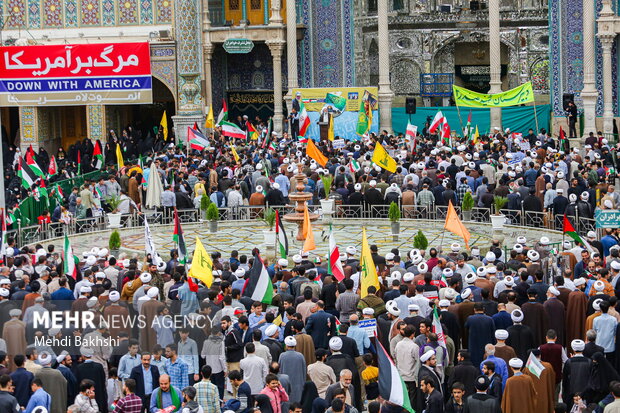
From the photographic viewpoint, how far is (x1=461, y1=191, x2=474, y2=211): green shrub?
27288 mm

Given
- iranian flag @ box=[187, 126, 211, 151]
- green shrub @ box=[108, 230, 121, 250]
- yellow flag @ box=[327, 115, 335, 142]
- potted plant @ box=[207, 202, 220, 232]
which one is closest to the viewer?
green shrub @ box=[108, 230, 121, 250]

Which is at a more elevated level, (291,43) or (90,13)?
(90,13)

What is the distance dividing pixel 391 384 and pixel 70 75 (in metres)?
20.2

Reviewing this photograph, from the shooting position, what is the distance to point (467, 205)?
27.5 meters

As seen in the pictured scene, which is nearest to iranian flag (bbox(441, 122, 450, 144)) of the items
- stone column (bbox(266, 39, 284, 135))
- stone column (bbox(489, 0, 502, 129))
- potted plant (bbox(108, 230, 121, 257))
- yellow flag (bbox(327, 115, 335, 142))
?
yellow flag (bbox(327, 115, 335, 142))

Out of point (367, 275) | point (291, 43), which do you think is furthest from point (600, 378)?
point (291, 43)

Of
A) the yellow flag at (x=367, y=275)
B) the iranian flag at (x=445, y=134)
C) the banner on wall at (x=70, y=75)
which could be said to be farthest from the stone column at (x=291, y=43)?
the yellow flag at (x=367, y=275)

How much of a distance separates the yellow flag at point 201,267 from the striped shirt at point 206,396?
4.55 meters

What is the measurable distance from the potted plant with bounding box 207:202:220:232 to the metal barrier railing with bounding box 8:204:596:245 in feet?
2.98

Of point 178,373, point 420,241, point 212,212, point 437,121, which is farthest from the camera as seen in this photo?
point 437,121

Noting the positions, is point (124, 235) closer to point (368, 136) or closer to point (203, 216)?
point (203, 216)

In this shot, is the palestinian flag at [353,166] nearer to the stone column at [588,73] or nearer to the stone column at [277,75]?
the stone column at [588,73]

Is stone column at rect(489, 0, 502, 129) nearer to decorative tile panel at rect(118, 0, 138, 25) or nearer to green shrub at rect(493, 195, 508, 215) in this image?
decorative tile panel at rect(118, 0, 138, 25)

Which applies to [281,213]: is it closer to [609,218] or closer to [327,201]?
[327,201]
